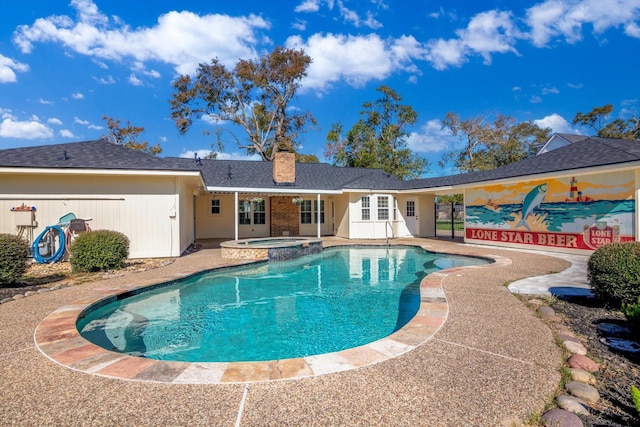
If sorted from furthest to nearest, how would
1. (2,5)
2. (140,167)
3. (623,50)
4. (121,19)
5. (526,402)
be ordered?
(623,50)
(121,19)
(140,167)
(2,5)
(526,402)

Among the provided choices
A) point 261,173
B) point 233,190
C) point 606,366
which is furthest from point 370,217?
point 606,366

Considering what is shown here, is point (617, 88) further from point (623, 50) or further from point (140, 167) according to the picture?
point (140, 167)

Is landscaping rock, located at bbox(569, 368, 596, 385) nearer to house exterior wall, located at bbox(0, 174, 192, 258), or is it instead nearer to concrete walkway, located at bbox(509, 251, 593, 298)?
concrete walkway, located at bbox(509, 251, 593, 298)

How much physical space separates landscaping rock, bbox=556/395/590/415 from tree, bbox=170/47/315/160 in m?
28.5

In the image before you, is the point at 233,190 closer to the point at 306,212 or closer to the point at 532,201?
the point at 306,212

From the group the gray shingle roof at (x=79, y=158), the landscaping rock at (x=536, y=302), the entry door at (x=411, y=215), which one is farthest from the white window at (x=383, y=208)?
the landscaping rock at (x=536, y=302)

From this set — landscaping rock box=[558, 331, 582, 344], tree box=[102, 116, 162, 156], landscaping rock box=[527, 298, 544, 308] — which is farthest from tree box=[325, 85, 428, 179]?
landscaping rock box=[558, 331, 582, 344]

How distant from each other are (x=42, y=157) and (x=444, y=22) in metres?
19.9

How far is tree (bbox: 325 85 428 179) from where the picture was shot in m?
31.7

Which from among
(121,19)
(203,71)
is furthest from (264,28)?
(121,19)

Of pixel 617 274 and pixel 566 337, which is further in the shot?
pixel 617 274

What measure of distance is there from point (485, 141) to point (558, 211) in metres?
23.4

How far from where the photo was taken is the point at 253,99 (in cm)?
3017

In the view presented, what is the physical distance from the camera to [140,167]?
419 inches
